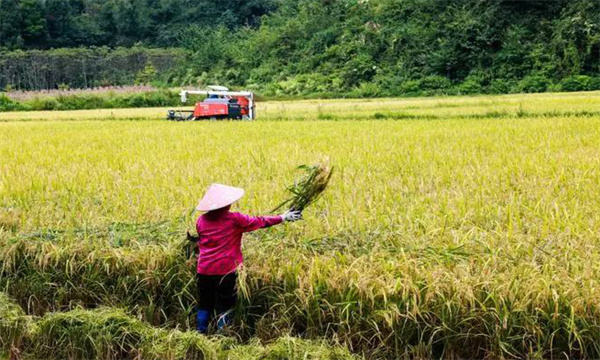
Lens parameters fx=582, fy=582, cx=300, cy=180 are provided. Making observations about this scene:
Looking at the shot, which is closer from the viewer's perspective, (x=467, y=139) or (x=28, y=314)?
(x=28, y=314)

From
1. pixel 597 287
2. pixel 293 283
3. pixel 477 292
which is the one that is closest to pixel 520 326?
pixel 477 292

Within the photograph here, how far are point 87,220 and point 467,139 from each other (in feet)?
16.4

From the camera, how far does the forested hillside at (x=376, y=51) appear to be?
21.7 meters

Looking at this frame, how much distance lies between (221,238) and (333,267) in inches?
20.9

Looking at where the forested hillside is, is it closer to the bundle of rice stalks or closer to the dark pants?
the bundle of rice stalks

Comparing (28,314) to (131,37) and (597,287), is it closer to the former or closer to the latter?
(597,287)

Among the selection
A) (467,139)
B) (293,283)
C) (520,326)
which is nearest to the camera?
(520,326)

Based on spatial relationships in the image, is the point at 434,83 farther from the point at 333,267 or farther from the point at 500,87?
the point at 333,267

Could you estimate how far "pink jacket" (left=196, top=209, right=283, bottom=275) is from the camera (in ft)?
8.64

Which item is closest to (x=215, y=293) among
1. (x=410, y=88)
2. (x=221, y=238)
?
(x=221, y=238)

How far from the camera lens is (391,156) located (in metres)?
5.91

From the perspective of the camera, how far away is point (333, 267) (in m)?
2.53

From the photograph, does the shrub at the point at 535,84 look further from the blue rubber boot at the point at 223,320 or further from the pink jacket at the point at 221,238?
the blue rubber boot at the point at 223,320

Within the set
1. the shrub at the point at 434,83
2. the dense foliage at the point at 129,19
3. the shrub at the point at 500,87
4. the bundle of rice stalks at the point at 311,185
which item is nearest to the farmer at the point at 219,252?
the bundle of rice stalks at the point at 311,185
